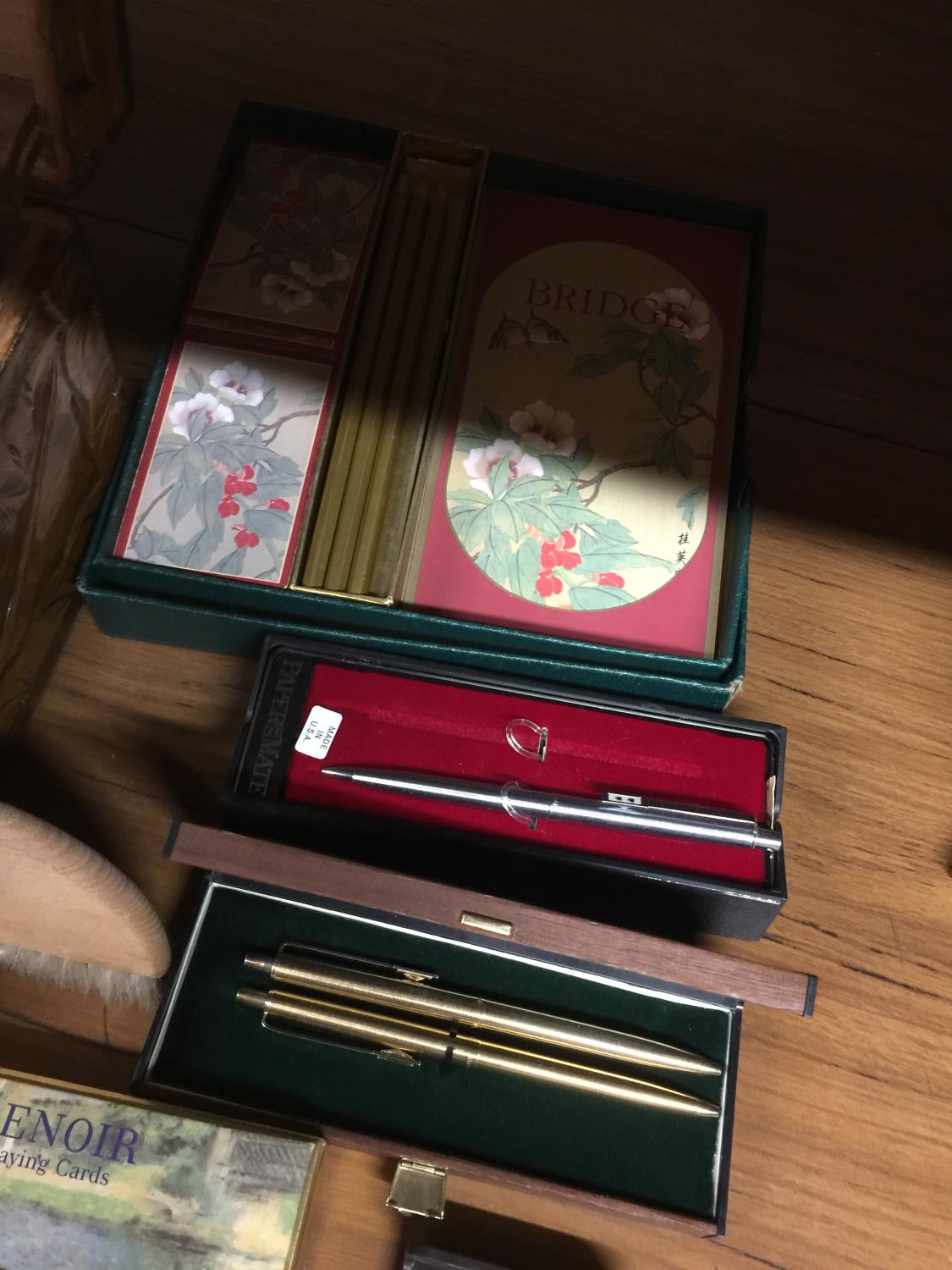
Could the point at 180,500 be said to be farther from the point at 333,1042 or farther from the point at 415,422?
the point at 333,1042

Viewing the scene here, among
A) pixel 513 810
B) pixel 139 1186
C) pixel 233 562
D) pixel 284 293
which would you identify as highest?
pixel 284 293

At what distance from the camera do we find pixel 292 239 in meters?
0.78

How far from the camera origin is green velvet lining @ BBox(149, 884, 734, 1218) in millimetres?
622

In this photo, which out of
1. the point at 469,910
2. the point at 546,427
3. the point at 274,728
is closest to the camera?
the point at 469,910

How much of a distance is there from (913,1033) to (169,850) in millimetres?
508

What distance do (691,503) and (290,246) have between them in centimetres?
36

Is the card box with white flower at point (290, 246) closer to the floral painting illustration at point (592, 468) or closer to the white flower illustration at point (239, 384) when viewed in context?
the white flower illustration at point (239, 384)

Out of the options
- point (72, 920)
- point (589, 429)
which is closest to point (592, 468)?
point (589, 429)

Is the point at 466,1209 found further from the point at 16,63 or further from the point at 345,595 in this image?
the point at 16,63

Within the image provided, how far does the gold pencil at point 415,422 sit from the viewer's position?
70cm

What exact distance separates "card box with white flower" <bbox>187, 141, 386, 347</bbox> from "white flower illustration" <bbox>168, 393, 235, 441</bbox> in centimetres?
6

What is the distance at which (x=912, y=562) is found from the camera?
0.84 metres

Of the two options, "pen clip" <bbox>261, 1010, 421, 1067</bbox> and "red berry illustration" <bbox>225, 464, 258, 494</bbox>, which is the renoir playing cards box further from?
"red berry illustration" <bbox>225, 464, 258, 494</bbox>

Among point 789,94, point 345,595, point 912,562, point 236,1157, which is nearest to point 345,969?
point 236,1157
